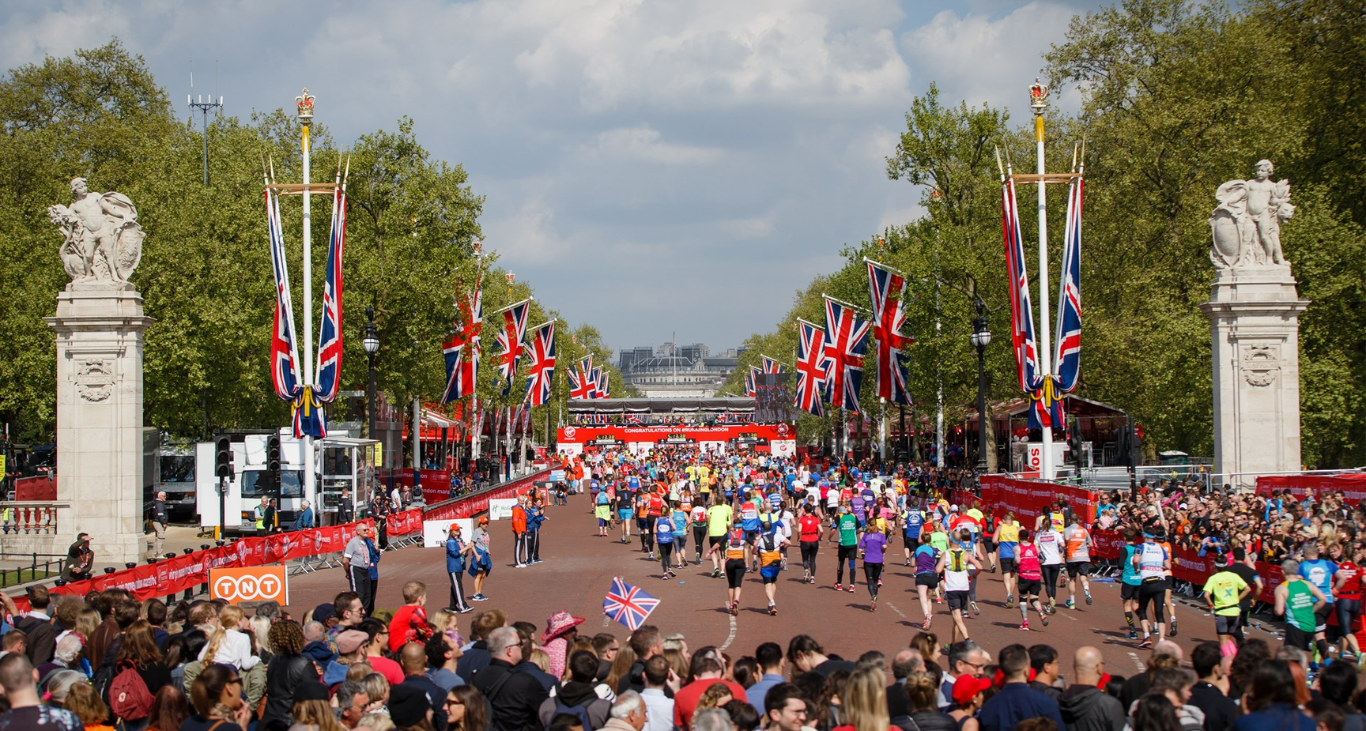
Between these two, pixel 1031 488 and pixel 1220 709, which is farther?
pixel 1031 488

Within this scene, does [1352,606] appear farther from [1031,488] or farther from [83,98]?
[83,98]

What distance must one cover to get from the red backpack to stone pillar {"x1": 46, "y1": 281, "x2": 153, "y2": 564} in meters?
18.0

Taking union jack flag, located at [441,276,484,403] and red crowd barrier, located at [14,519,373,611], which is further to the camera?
union jack flag, located at [441,276,484,403]

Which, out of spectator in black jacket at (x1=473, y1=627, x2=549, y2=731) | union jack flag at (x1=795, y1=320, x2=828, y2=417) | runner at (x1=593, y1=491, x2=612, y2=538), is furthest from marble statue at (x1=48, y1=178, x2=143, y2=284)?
union jack flag at (x1=795, y1=320, x2=828, y2=417)

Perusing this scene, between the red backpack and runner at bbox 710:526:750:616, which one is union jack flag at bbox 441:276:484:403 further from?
the red backpack

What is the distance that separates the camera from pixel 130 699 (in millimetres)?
8594

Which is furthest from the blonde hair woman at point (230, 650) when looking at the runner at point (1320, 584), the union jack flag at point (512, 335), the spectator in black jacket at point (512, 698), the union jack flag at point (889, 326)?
the union jack flag at point (512, 335)

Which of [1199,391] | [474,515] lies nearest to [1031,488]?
[1199,391]

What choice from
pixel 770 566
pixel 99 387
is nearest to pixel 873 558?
pixel 770 566

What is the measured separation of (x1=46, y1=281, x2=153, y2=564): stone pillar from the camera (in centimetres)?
2531

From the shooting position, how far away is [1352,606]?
43.7 ft

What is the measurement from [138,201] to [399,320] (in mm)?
9829

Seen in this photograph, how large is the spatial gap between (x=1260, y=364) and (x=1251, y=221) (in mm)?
3075

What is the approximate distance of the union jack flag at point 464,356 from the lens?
137ft
